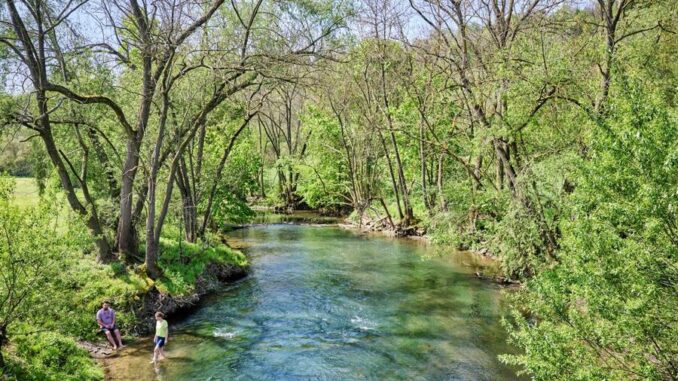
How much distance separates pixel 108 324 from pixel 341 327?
721 centimetres

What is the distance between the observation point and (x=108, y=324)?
1409cm

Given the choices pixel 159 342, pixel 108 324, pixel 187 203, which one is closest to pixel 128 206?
pixel 187 203

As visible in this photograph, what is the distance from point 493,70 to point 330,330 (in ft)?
41.5

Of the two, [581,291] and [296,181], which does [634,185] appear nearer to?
[581,291]

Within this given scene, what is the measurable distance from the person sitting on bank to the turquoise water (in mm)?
555

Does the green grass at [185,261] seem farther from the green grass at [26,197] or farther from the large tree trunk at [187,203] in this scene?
the green grass at [26,197]

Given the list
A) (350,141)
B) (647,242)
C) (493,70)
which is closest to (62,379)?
(647,242)

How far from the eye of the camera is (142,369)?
42.0ft

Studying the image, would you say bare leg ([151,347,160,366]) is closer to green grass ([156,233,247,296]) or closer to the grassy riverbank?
the grassy riverbank

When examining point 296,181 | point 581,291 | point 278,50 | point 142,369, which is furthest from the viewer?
point 296,181

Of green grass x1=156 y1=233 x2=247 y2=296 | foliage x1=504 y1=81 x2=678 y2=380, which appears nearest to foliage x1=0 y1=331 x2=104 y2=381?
green grass x1=156 y1=233 x2=247 y2=296

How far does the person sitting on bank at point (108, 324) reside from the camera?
1404cm

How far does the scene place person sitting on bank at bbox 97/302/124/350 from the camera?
553 inches

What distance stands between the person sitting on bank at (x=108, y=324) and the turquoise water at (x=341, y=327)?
1.82 ft
